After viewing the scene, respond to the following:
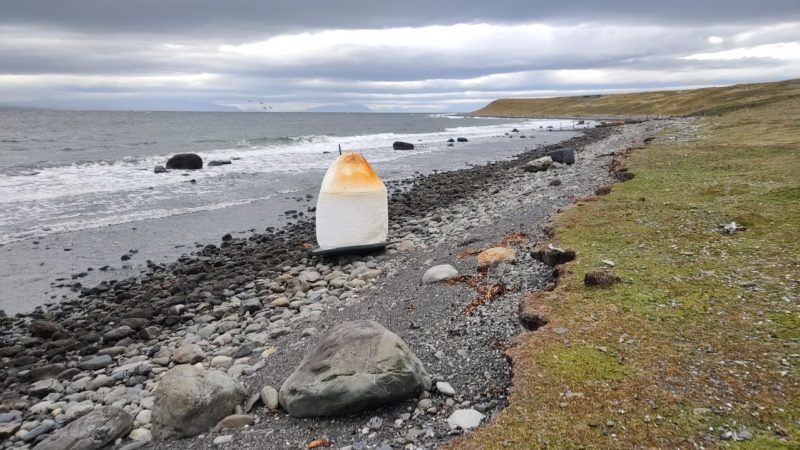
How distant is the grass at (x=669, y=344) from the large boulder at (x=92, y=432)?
4.42 meters

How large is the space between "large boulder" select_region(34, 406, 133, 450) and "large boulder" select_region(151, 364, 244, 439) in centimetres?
49

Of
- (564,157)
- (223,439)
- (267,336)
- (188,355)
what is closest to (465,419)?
(223,439)

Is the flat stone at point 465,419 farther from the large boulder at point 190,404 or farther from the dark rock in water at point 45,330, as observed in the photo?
the dark rock in water at point 45,330

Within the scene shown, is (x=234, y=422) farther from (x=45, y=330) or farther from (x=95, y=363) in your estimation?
(x=45, y=330)

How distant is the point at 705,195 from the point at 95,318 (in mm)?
15456

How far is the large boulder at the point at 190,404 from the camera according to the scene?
6072 mm

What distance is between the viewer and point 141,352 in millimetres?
9812

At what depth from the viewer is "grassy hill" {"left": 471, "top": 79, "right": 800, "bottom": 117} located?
2817 inches

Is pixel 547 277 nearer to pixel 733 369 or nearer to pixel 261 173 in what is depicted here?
pixel 733 369

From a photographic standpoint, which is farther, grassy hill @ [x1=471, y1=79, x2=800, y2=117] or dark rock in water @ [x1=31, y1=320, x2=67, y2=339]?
grassy hill @ [x1=471, y1=79, x2=800, y2=117]

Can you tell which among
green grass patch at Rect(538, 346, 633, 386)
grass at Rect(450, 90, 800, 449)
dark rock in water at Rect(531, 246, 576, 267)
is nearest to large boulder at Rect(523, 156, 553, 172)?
grass at Rect(450, 90, 800, 449)

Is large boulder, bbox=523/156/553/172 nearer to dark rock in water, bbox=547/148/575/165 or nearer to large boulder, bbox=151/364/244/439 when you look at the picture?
dark rock in water, bbox=547/148/575/165

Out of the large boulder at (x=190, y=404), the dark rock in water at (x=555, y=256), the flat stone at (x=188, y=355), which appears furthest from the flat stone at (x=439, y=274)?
the large boulder at (x=190, y=404)

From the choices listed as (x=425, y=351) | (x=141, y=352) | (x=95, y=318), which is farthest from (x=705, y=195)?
(x=95, y=318)
